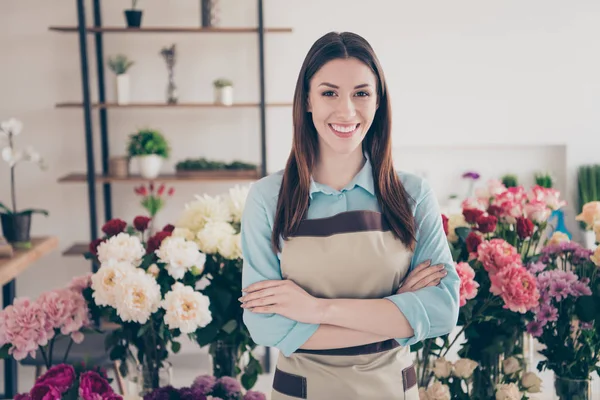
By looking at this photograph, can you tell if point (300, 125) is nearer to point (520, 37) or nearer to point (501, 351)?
point (501, 351)

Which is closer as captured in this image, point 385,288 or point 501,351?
point 385,288

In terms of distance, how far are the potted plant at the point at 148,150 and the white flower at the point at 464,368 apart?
9.07ft

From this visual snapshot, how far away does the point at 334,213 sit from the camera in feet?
4.98

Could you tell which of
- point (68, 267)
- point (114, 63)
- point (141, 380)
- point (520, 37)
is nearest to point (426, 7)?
point (520, 37)

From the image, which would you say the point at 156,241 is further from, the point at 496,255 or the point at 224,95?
the point at 224,95

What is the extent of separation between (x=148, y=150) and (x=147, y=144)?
35 millimetres

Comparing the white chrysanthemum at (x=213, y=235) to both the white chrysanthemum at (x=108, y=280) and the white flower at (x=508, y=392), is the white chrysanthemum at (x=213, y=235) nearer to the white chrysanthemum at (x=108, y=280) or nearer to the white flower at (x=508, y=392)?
the white chrysanthemum at (x=108, y=280)

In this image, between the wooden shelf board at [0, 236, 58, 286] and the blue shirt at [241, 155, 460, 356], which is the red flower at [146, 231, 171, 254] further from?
the wooden shelf board at [0, 236, 58, 286]

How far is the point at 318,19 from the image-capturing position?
4371mm

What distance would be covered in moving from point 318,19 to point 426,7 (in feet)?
2.25

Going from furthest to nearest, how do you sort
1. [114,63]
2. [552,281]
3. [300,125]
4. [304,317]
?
[114,63] < [552,281] < [300,125] < [304,317]

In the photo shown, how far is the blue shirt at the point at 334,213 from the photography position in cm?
145

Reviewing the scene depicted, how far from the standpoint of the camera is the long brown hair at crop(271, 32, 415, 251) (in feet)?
4.87

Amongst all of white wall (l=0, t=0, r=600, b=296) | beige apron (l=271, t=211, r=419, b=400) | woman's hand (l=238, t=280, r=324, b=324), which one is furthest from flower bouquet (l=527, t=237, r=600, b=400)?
white wall (l=0, t=0, r=600, b=296)
